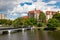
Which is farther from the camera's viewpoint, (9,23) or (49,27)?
(9,23)

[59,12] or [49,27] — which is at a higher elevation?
[59,12]

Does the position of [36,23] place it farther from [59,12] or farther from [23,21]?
[59,12]

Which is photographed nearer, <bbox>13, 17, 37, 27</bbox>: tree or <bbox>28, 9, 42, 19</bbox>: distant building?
<bbox>13, 17, 37, 27</bbox>: tree

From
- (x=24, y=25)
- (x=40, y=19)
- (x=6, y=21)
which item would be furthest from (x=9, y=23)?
(x=40, y=19)

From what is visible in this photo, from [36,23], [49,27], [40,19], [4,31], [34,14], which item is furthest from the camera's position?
[34,14]

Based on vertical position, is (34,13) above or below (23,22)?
above

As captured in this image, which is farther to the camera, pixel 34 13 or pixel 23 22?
pixel 34 13

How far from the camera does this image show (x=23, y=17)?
88.5 feet

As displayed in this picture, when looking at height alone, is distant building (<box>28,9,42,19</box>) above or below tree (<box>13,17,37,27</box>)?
above

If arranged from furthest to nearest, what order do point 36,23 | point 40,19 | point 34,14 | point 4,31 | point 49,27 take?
point 34,14 → point 40,19 → point 36,23 → point 49,27 → point 4,31

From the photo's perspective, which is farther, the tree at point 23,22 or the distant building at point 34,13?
the distant building at point 34,13

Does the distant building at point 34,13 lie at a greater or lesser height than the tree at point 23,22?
greater

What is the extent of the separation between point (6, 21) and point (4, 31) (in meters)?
7.92

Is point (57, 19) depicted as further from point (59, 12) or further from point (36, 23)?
point (36, 23)
